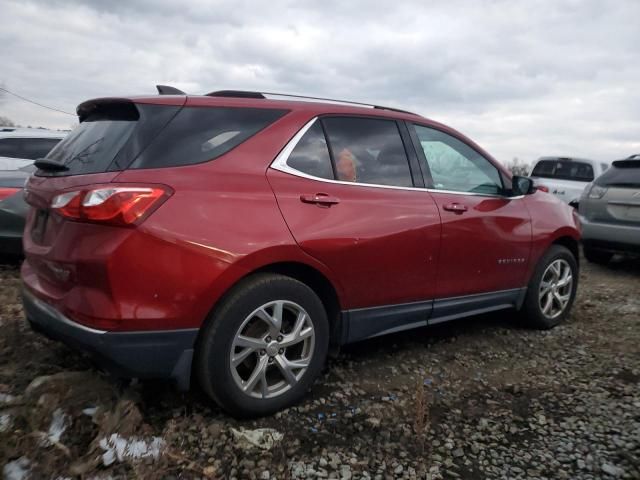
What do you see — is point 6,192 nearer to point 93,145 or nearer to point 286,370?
point 93,145

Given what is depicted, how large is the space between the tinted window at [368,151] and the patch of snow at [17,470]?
1.99m

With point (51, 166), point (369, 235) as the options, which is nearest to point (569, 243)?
point (369, 235)

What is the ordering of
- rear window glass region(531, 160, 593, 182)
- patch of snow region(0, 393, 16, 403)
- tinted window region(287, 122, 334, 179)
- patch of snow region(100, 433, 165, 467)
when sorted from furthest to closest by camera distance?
rear window glass region(531, 160, 593, 182) < tinted window region(287, 122, 334, 179) < patch of snow region(0, 393, 16, 403) < patch of snow region(100, 433, 165, 467)

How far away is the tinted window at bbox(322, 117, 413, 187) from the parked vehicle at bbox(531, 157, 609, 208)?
770 cm

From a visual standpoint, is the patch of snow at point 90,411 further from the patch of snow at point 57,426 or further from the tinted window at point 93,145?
the tinted window at point 93,145

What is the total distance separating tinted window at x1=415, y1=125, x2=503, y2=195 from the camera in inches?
142

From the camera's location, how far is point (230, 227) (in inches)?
97.2

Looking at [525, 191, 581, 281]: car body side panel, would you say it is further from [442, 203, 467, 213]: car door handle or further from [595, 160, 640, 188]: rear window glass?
[595, 160, 640, 188]: rear window glass

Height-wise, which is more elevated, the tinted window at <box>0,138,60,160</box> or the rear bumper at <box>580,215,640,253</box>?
the tinted window at <box>0,138,60,160</box>

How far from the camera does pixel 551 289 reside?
4.48 meters

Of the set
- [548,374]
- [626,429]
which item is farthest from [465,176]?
[626,429]

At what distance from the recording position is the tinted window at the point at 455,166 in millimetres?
3607

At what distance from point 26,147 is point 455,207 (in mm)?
6069

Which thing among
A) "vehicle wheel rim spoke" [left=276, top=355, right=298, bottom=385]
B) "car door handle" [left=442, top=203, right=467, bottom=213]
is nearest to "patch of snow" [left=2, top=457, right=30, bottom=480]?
"vehicle wheel rim spoke" [left=276, top=355, right=298, bottom=385]
